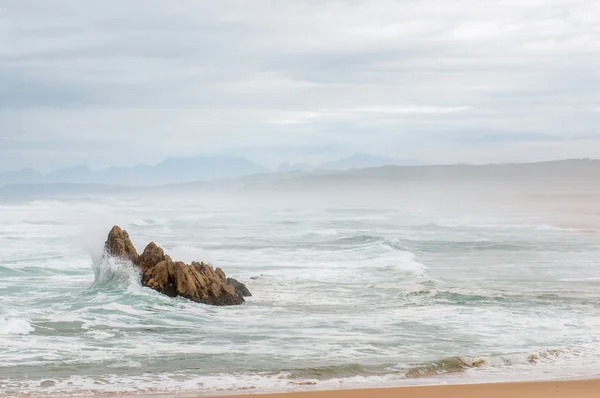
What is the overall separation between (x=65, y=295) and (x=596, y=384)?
12991 mm

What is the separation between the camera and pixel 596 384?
12.7 metres

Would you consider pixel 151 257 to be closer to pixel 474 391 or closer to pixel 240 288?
pixel 240 288

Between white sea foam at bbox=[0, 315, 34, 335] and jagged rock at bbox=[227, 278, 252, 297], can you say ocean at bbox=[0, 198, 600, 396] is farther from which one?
jagged rock at bbox=[227, 278, 252, 297]

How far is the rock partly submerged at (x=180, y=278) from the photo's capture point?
19859mm

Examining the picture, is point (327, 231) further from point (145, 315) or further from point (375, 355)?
point (375, 355)

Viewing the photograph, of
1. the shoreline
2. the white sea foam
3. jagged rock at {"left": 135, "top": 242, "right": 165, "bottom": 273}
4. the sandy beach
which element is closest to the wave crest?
jagged rock at {"left": 135, "top": 242, "right": 165, "bottom": 273}

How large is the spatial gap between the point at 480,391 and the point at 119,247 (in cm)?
1162

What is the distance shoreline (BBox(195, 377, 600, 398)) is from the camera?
12.1 m

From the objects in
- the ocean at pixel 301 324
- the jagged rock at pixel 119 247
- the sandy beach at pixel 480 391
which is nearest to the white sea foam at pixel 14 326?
the ocean at pixel 301 324

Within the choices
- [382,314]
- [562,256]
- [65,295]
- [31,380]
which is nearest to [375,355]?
[382,314]

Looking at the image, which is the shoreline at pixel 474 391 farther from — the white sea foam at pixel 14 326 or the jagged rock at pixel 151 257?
the jagged rock at pixel 151 257

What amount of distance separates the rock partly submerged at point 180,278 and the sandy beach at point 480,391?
25.5 ft

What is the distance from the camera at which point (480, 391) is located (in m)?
12.3

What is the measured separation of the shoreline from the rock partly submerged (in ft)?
25.3
